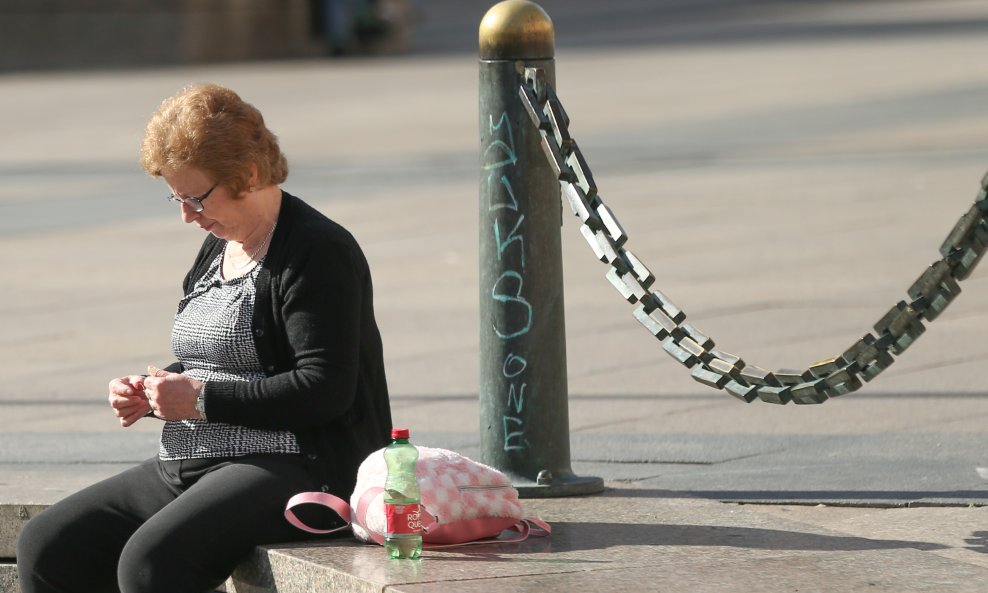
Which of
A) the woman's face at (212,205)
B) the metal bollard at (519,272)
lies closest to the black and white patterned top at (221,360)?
the woman's face at (212,205)

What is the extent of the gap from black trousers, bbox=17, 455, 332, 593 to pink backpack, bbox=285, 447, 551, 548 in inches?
2.8

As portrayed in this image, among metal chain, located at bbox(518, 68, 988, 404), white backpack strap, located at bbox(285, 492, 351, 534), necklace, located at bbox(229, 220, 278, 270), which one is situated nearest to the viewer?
metal chain, located at bbox(518, 68, 988, 404)

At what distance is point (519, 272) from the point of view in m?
4.66

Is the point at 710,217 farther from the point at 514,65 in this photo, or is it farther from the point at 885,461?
the point at 514,65

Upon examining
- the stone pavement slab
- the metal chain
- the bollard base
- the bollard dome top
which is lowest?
the stone pavement slab

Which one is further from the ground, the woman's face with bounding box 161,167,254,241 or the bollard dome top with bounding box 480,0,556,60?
the bollard dome top with bounding box 480,0,556,60

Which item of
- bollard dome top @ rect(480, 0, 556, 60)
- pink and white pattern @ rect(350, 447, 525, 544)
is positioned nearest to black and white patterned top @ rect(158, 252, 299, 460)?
pink and white pattern @ rect(350, 447, 525, 544)

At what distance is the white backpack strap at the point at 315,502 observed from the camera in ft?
13.1

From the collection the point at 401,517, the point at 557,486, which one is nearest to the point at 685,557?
the point at 401,517

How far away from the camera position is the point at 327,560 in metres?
3.92

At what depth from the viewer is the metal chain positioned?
3729 mm

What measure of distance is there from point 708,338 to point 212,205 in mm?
1180

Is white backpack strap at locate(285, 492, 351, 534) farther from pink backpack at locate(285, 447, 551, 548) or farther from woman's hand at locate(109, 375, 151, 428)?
woman's hand at locate(109, 375, 151, 428)

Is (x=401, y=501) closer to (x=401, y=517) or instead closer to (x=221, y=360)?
(x=401, y=517)
